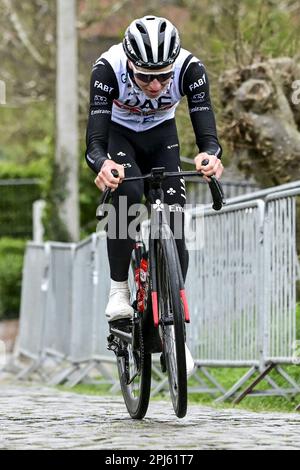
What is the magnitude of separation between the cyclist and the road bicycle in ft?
0.33

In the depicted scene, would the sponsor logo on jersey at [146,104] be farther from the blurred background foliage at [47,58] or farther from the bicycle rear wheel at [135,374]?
the blurred background foliage at [47,58]

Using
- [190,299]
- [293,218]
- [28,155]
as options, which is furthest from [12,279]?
[293,218]

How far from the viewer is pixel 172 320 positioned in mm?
6762

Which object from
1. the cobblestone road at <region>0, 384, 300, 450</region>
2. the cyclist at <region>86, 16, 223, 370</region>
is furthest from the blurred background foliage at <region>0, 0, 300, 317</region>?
the cyclist at <region>86, 16, 223, 370</region>

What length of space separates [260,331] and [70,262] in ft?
20.6

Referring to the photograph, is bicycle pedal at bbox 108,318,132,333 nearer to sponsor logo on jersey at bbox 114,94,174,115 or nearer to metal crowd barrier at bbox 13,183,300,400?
sponsor logo on jersey at bbox 114,94,174,115

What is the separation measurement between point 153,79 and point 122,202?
731 mm

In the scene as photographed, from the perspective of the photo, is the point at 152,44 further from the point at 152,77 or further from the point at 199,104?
the point at 199,104

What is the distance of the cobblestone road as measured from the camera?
6055mm

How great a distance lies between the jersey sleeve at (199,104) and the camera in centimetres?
722

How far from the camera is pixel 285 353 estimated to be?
921 cm

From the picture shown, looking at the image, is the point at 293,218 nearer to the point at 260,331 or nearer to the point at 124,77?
the point at 260,331
